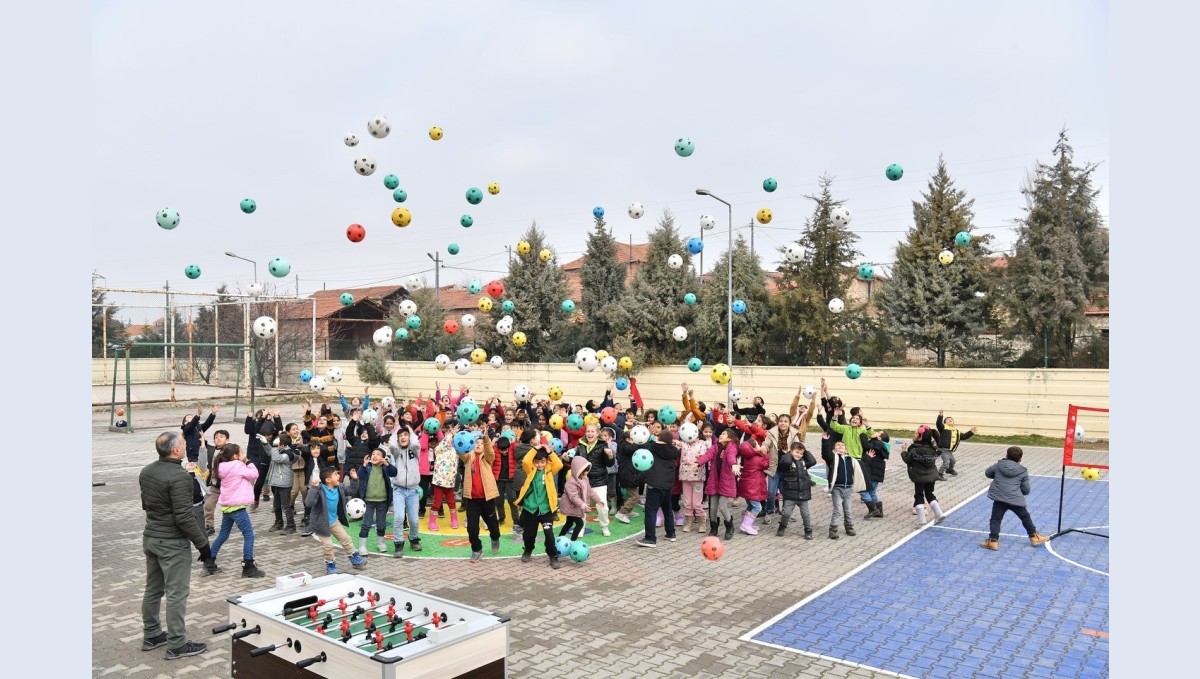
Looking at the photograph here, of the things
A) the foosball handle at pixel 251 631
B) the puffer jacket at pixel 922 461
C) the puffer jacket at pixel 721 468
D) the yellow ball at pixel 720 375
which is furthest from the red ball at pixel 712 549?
the yellow ball at pixel 720 375

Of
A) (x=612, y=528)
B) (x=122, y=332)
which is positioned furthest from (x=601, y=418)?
(x=122, y=332)

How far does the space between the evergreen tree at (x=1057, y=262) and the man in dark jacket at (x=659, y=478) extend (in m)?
17.4

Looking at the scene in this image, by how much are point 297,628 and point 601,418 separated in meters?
9.49

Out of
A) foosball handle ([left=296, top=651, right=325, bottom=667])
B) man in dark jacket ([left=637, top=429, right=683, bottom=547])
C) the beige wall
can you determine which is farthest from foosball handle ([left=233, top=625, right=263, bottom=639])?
the beige wall

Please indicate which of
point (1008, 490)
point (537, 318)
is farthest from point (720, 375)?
point (537, 318)

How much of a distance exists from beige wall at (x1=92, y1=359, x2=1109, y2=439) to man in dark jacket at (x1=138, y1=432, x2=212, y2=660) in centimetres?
1852

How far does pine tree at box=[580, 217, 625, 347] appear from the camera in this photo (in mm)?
35000

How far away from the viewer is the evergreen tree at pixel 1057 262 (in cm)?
2400

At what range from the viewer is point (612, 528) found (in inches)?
481

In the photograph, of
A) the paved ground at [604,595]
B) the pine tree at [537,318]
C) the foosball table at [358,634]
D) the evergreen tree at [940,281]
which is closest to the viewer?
the foosball table at [358,634]

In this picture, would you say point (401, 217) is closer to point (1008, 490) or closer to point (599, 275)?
point (1008, 490)

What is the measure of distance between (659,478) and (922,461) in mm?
4151

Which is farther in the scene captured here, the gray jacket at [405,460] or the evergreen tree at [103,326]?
the evergreen tree at [103,326]

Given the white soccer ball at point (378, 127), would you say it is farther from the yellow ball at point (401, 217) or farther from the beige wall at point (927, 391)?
the beige wall at point (927, 391)
